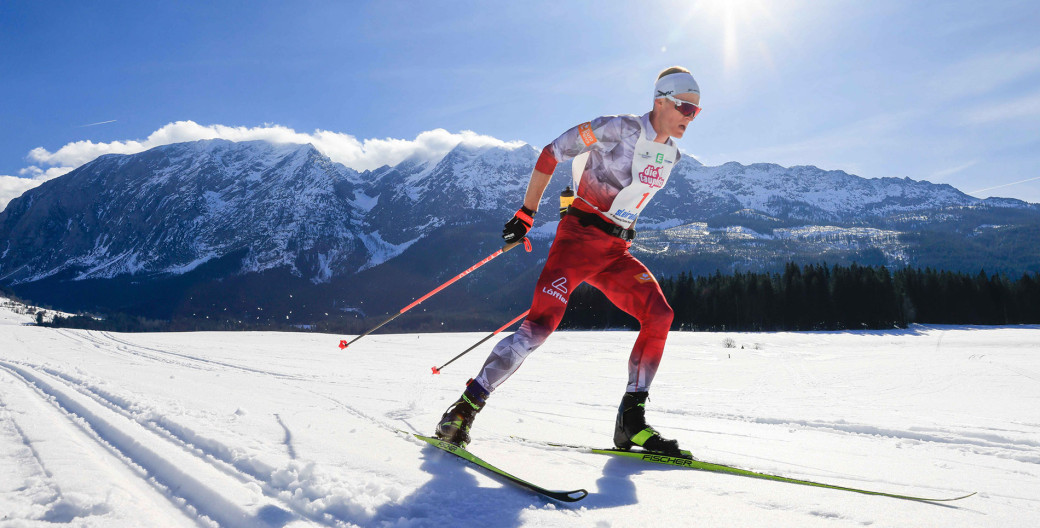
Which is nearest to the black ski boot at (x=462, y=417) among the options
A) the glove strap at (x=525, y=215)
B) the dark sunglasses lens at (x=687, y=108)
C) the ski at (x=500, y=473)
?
the ski at (x=500, y=473)

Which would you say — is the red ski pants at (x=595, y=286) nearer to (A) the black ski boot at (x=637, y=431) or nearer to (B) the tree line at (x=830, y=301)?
(A) the black ski boot at (x=637, y=431)

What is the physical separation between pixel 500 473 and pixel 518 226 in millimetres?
1650

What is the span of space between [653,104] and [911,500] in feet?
8.74

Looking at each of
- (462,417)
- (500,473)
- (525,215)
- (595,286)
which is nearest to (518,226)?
(525,215)

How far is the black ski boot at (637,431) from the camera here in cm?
298

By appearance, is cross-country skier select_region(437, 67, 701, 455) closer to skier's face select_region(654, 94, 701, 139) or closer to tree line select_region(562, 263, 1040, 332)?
skier's face select_region(654, 94, 701, 139)

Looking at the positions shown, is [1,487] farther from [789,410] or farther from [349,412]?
[789,410]

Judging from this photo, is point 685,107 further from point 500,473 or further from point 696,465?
point 500,473

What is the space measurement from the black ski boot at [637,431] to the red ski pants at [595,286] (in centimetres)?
9

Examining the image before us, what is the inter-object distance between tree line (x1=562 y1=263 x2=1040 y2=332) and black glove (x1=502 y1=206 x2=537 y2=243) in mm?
43963

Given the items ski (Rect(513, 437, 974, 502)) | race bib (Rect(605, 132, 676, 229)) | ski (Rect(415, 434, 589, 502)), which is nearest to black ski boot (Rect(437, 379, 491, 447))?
ski (Rect(415, 434, 589, 502))

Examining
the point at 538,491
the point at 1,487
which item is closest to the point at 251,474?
the point at 1,487

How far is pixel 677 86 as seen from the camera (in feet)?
11.3

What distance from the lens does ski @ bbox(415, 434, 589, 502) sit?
6.75 ft
